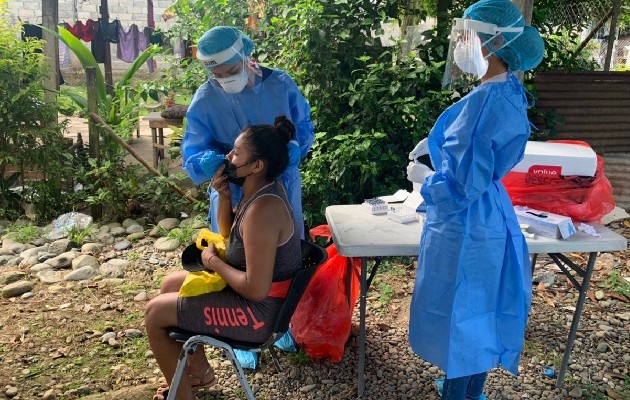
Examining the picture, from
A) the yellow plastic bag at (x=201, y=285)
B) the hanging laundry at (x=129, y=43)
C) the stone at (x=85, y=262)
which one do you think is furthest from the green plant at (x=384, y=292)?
the hanging laundry at (x=129, y=43)

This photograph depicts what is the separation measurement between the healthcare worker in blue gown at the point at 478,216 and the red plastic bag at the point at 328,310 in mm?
580

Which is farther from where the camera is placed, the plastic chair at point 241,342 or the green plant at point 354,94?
the green plant at point 354,94

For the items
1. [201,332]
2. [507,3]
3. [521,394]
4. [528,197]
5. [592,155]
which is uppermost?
[507,3]

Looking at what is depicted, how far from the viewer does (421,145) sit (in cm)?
247

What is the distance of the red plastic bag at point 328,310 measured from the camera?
2738 mm

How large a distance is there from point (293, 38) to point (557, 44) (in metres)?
2.85

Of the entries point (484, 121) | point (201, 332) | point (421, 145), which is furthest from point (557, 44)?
point (201, 332)

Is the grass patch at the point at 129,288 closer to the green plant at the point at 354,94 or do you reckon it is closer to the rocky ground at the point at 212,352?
the rocky ground at the point at 212,352

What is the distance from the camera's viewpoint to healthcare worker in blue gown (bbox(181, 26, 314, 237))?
2.47 m

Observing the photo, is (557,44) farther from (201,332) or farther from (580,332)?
(201,332)

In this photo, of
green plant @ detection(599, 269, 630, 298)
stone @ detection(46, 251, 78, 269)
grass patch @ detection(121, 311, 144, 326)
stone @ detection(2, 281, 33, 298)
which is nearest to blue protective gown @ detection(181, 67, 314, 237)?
grass patch @ detection(121, 311, 144, 326)

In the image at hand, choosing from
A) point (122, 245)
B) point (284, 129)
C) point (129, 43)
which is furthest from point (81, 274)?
point (129, 43)

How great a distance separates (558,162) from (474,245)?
0.79 m

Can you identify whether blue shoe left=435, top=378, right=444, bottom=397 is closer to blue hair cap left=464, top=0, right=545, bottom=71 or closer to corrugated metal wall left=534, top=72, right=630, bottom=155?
blue hair cap left=464, top=0, right=545, bottom=71
